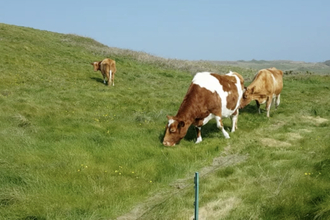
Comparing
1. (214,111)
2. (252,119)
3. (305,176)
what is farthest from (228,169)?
(252,119)

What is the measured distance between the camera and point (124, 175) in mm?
6656

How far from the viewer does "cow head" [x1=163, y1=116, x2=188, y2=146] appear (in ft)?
28.6

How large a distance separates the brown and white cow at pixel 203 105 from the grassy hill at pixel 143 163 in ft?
1.41

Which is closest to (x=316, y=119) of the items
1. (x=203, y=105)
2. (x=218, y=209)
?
(x=203, y=105)

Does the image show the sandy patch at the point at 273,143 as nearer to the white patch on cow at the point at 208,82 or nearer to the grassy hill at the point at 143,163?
the grassy hill at the point at 143,163

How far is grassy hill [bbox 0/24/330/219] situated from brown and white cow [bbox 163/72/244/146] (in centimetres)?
43

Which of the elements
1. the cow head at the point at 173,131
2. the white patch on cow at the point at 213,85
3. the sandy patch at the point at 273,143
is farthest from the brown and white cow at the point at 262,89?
the cow head at the point at 173,131

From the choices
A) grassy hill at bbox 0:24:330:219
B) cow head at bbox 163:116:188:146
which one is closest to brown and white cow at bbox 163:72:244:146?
cow head at bbox 163:116:188:146

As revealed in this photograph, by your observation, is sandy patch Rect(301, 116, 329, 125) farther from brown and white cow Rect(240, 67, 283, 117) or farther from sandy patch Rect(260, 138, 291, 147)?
sandy patch Rect(260, 138, 291, 147)

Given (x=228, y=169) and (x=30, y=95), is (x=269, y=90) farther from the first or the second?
(x=30, y=95)

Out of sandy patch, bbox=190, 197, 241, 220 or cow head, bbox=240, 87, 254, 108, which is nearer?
sandy patch, bbox=190, 197, 241, 220

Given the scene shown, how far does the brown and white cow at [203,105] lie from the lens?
882 cm

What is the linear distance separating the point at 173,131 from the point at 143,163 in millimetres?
1729

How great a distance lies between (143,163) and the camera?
7.23 metres
